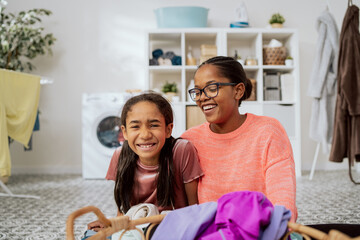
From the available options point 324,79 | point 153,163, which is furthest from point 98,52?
point 153,163

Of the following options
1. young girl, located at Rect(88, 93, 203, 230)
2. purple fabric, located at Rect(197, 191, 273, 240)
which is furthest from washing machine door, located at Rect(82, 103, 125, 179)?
purple fabric, located at Rect(197, 191, 273, 240)

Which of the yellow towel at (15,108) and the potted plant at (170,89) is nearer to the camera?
the yellow towel at (15,108)

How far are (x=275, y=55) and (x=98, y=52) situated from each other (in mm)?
2020

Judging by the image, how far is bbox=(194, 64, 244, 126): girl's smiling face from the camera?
116cm

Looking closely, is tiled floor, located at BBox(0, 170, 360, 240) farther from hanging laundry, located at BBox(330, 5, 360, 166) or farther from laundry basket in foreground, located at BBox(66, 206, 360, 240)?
laundry basket in foreground, located at BBox(66, 206, 360, 240)

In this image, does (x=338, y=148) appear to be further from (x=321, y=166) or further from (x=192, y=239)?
(x=192, y=239)

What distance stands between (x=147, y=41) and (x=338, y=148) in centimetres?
217

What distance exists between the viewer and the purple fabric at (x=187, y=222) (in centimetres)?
78

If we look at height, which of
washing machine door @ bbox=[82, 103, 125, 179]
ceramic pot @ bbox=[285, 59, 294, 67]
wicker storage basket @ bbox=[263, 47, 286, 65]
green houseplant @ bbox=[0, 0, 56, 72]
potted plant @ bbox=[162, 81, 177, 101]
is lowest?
washing machine door @ bbox=[82, 103, 125, 179]

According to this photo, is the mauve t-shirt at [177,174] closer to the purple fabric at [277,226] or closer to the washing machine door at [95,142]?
the purple fabric at [277,226]

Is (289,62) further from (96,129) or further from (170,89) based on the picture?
(96,129)

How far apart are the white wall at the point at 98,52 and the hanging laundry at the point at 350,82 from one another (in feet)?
5.60

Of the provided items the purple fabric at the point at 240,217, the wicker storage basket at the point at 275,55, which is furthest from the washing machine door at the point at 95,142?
the purple fabric at the point at 240,217

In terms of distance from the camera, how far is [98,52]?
4.19 meters
